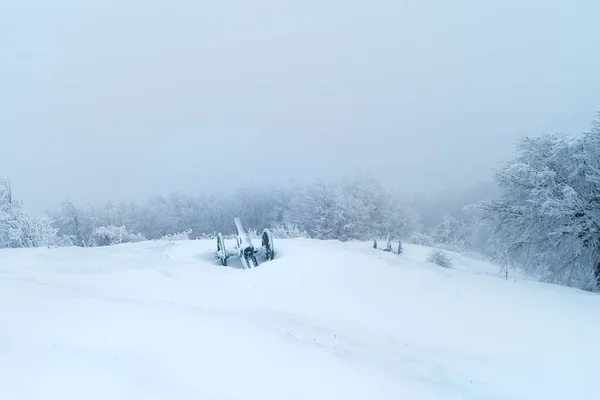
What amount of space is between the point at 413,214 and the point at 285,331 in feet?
167

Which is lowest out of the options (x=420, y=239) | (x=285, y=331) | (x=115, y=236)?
(x=420, y=239)

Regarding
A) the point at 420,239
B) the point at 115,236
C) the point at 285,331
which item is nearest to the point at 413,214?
the point at 420,239

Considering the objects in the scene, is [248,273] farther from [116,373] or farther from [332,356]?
[116,373]

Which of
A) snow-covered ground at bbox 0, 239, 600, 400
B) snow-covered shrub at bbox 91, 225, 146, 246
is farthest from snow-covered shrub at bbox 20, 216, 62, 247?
snow-covered ground at bbox 0, 239, 600, 400

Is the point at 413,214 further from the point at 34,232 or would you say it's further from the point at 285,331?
the point at 285,331

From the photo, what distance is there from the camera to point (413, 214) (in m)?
55.0

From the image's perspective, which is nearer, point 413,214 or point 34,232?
point 34,232

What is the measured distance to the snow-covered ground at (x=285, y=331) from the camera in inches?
189

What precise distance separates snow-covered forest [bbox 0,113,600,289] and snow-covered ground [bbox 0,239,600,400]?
19.0 ft

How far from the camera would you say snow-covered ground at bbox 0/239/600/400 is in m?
4.79

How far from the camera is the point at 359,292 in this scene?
11062 millimetres

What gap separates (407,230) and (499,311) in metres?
42.3

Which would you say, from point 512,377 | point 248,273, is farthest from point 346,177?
point 512,377

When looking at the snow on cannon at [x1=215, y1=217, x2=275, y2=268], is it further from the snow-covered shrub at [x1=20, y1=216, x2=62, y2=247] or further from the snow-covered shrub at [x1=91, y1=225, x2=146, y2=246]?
the snow-covered shrub at [x1=91, y1=225, x2=146, y2=246]
